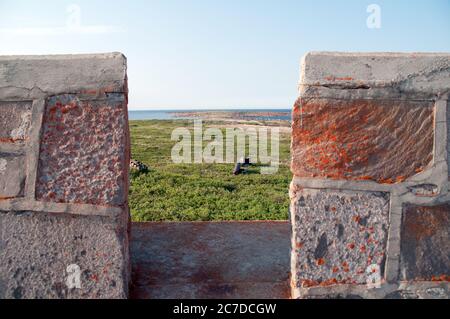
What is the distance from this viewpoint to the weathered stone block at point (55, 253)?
1622 mm

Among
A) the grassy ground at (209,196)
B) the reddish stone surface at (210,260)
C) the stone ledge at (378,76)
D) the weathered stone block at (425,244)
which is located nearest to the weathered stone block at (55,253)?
the reddish stone surface at (210,260)

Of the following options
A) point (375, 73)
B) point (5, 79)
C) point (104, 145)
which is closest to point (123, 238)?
point (104, 145)

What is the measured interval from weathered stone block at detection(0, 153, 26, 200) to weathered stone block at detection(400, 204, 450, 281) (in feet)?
4.89

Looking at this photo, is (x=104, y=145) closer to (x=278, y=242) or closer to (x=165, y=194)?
(x=278, y=242)

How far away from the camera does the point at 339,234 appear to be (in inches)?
64.7

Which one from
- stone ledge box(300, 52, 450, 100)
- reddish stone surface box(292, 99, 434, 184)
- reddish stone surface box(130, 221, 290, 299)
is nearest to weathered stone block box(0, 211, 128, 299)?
reddish stone surface box(130, 221, 290, 299)

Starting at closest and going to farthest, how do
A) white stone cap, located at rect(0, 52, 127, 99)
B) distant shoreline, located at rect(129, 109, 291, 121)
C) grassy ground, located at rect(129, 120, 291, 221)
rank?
white stone cap, located at rect(0, 52, 127, 99)
grassy ground, located at rect(129, 120, 291, 221)
distant shoreline, located at rect(129, 109, 291, 121)

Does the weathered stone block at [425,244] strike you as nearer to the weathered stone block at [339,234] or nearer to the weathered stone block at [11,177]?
the weathered stone block at [339,234]

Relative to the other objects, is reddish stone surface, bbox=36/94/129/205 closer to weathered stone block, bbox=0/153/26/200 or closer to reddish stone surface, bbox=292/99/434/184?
weathered stone block, bbox=0/153/26/200

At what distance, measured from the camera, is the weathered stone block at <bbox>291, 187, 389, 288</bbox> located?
1.64m

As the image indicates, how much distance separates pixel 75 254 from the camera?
163 centimetres

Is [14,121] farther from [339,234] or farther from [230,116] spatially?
[230,116]

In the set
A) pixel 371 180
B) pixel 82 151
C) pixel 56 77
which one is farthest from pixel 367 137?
pixel 56 77

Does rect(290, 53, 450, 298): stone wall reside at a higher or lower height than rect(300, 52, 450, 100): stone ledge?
lower
